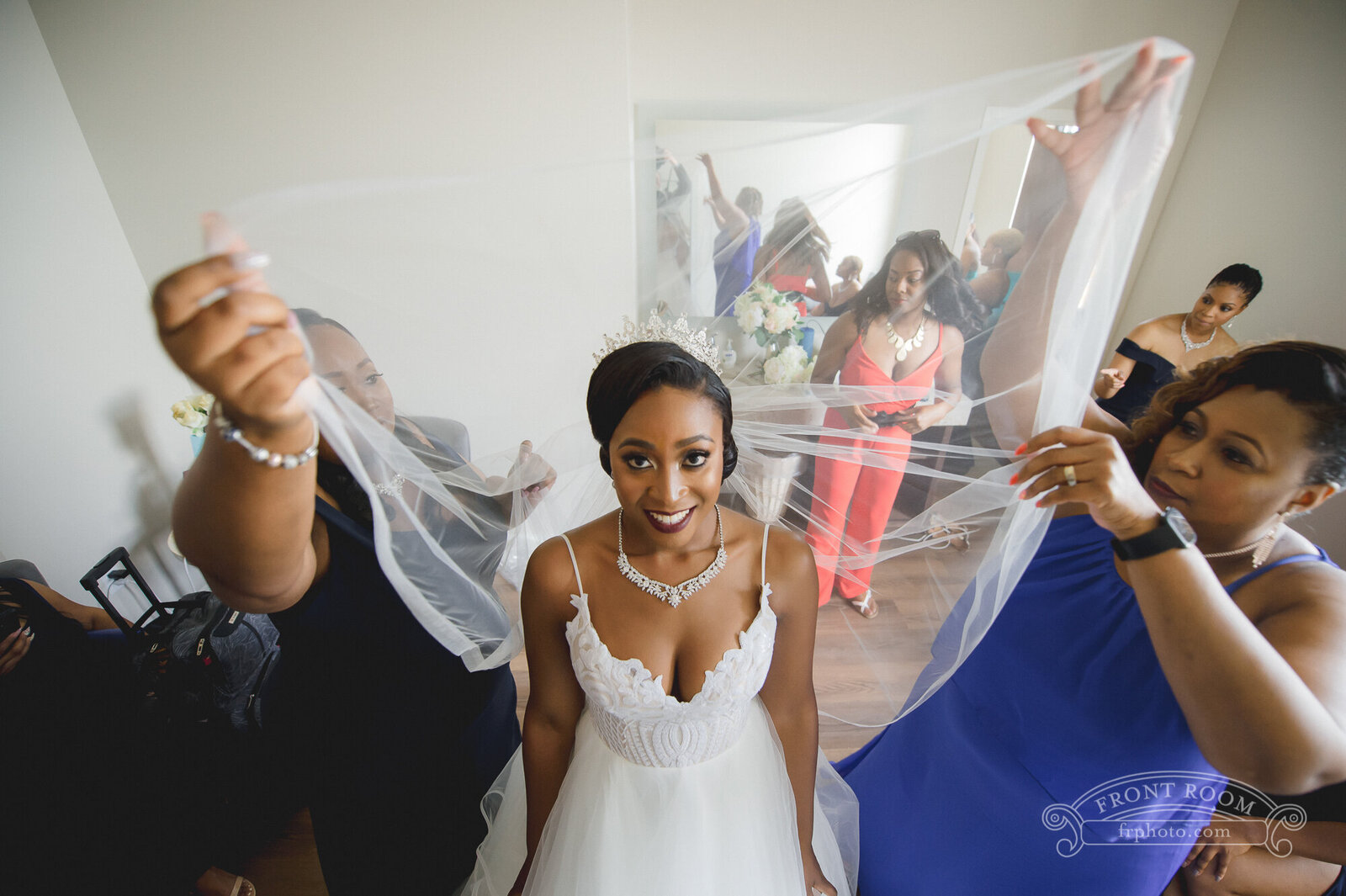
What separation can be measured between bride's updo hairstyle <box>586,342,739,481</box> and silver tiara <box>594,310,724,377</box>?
6cm

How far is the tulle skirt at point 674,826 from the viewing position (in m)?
0.99

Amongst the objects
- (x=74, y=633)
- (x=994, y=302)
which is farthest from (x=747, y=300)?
(x=74, y=633)

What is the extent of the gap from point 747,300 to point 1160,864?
1406mm

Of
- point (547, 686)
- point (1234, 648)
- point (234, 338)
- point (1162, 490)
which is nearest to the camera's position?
point (234, 338)

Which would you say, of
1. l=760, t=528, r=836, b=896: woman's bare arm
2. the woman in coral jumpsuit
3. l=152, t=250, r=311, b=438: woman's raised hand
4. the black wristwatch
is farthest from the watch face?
l=152, t=250, r=311, b=438: woman's raised hand

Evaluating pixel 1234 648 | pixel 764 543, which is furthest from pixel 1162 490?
pixel 764 543

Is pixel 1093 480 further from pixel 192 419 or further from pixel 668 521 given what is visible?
pixel 192 419

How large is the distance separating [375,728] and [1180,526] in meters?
1.59

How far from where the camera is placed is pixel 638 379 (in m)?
0.87

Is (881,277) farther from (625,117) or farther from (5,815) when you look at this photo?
(5,815)

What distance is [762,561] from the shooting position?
1.05m

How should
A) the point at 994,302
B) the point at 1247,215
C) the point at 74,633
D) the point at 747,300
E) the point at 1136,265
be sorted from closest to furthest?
the point at 994,302 < the point at 747,300 < the point at 74,633 < the point at 1247,215 < the point at 1136,265

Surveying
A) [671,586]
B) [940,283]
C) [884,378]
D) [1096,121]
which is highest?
[1096,121]

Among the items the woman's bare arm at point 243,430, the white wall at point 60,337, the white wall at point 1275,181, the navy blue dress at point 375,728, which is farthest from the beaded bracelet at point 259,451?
the white wall at point 1275,181
